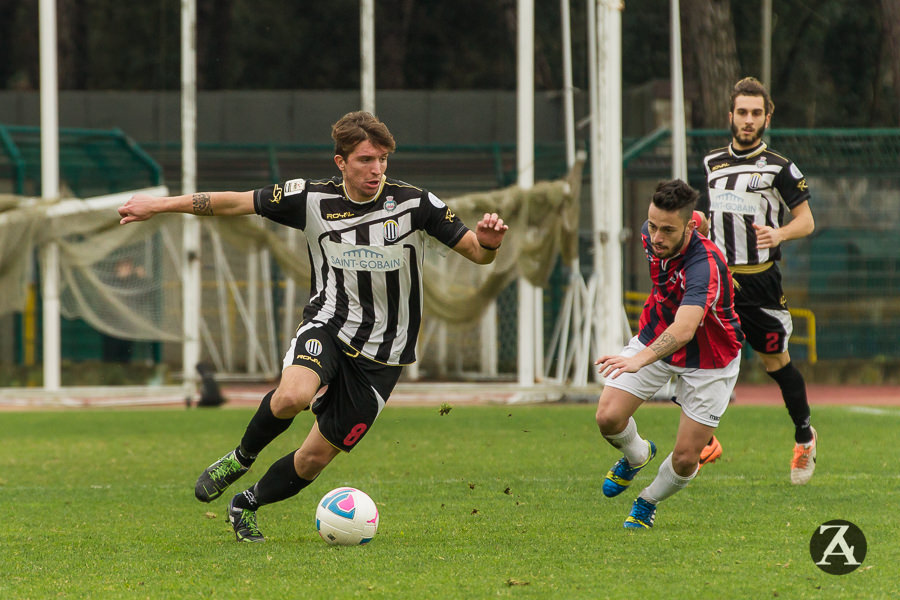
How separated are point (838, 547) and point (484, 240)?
1956mm

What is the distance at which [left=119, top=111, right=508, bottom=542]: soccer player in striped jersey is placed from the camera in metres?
5.38

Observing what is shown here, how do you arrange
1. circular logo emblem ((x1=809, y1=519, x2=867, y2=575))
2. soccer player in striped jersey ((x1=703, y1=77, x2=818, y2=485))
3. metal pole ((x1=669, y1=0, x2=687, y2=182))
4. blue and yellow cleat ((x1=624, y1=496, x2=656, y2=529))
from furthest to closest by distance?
metal pole ((x1=669, y1=0, x2=687, y2=182)) → soccer player in striped jersey ((x1=703, y1=77, x2=818, y2=485)) → blue and yellow cleat ((x1=624, y1=496, x2=656, y2=529)) → circular logo emblem ((x1=809, y1=519, x2=867, y2=575))

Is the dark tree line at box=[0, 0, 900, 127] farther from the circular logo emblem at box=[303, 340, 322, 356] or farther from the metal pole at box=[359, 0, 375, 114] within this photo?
the circular logo emblem at box=[303, 340, 322, 356]

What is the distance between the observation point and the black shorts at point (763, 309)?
7383 millimetres

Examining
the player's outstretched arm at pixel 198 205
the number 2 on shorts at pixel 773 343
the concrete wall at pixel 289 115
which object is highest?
the concrete wall at pixel 289 115

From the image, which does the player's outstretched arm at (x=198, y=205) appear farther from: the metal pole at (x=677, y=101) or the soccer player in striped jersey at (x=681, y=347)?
the metal pole at (x=677, y=101)

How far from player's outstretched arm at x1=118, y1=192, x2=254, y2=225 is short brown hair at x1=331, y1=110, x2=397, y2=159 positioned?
1.55 feet

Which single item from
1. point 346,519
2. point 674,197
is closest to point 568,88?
point 674,197

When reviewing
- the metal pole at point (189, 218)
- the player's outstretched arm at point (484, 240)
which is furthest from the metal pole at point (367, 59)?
the player's outstretched arm at point (484, 240)

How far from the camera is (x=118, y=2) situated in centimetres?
3008

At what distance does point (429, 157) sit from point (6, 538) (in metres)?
12.8

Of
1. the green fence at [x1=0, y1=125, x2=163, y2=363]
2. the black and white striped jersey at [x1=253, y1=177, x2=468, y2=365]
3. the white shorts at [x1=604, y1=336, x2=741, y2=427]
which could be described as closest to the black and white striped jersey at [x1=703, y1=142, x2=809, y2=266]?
the white shorts at [x1=604, y1=336, x2=741, y2=427]

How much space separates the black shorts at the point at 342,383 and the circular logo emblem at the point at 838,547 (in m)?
1.95

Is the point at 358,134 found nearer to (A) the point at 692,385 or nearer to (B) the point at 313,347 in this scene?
(B) the point at 313,347
